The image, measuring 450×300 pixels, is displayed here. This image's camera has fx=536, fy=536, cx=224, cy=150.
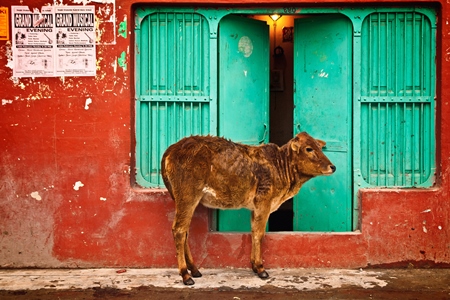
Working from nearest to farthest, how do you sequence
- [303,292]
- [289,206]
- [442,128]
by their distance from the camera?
[303,292]
[442,128]
[289,206]

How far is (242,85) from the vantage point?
6555mm

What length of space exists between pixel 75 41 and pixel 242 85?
2.03m

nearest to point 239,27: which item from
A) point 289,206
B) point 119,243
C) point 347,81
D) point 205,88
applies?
point 205,88

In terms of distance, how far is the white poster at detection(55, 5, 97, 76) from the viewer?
623cm

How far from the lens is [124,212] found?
20.4 feet

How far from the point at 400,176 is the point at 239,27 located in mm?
2628

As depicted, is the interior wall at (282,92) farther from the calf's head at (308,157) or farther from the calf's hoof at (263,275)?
the calf's hoof at (263,275)

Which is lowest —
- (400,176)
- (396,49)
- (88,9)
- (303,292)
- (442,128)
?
(303,292)

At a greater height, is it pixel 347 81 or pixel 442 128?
pixel 347 81

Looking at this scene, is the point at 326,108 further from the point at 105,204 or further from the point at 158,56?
the point at 105,204

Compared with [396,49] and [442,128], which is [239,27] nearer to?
[396,49]

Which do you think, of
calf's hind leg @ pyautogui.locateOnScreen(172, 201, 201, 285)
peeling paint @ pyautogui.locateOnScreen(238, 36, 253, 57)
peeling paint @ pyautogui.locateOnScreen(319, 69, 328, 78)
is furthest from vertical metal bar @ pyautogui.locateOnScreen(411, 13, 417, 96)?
calf's hind leg @ pyautogui.locateOnScreen(172, 201, 201, 285)

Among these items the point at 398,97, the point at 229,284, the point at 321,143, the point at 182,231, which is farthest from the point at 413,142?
the point at 182,231

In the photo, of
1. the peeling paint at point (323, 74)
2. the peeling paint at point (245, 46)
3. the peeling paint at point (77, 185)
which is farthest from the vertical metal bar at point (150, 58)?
the peeling paint at point (323, 74)
